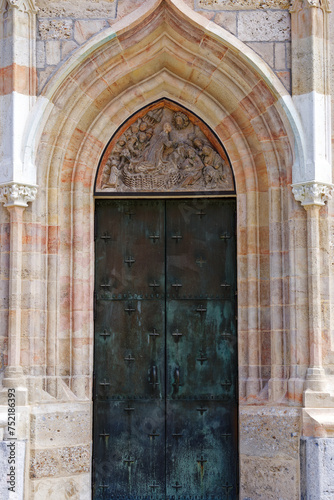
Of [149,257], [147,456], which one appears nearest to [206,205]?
[149,257]

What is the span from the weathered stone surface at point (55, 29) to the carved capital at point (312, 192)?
287 centimetres

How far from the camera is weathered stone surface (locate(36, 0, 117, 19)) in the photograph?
7.75 metres

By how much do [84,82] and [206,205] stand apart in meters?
1.88

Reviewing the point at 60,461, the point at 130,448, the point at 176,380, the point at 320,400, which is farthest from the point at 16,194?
the point at 320,400

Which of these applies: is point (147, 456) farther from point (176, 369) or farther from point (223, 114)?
point (223, 114)

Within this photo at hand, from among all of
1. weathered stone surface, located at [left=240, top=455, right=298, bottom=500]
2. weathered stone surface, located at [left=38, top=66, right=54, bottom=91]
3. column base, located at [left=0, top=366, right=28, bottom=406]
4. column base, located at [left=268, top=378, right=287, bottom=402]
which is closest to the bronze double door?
weathered stone surface, located at [left=240, top=455, right=298, bottom=500]

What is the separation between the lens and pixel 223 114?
8.10 meters

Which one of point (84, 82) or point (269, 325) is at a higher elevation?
point (84, 82)

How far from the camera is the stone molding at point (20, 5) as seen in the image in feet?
25.0

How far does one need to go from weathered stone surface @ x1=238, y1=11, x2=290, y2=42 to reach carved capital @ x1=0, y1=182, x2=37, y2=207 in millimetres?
2725

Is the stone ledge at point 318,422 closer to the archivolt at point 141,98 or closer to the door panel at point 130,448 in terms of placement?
the archivolt at point 141,98

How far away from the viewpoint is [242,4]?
25.5 feet

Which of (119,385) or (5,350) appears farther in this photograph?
(119,385)

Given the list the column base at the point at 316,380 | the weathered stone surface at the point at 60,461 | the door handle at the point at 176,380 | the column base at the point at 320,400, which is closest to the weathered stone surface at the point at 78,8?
the door handle at the point at 176,380
